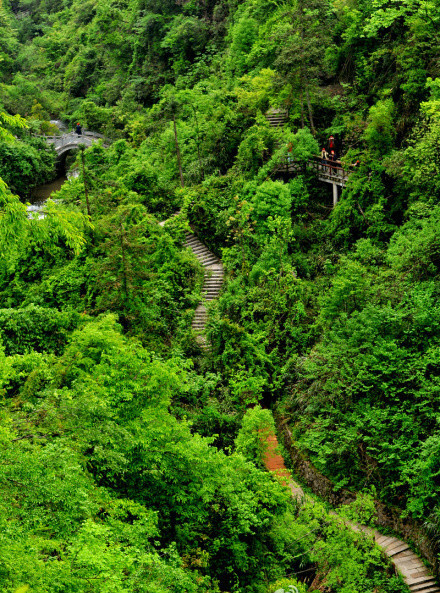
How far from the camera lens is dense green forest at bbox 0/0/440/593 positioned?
30.5 feet

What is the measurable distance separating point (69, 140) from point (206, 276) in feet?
85.4

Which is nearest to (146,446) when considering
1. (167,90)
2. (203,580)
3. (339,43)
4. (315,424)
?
(203,580)

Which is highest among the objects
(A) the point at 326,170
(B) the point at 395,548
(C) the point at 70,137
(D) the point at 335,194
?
(A) the point at 326,170

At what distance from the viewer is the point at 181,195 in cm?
2966

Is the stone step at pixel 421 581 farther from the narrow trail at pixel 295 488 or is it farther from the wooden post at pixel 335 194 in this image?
the wooden post at pixel 335 194

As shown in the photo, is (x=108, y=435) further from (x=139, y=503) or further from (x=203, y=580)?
(x=203, y=580)

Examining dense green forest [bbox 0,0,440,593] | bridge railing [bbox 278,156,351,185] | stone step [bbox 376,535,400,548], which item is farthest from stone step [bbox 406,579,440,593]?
bridge railing [bbox 278,156,351,185]

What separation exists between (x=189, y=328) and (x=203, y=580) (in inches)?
507

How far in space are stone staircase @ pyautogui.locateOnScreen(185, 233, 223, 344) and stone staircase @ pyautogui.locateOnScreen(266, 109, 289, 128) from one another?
Result: 25.4 ft

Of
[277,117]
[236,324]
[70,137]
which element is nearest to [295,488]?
[236,324]

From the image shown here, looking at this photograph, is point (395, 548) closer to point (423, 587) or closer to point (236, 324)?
point (423, 587)

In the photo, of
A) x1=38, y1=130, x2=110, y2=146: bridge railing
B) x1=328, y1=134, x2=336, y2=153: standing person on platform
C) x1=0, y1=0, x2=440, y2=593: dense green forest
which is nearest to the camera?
x1=0, y1=0, x2=440, y2=593: dense green forest

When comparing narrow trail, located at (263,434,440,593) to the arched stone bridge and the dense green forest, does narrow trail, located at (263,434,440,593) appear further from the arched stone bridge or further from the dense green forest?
the arched stone bridge

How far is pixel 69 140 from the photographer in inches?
1822
